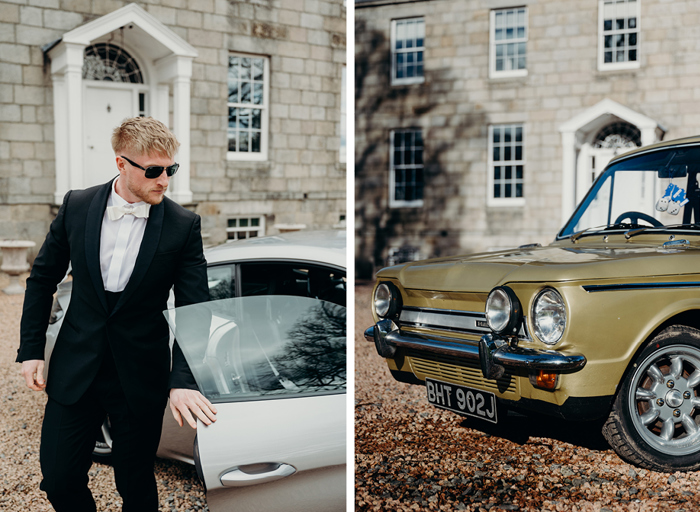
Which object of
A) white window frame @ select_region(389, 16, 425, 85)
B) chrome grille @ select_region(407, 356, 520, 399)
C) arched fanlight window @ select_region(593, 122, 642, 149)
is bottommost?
chrome grille @ select_region(407, 356, 520, 399)

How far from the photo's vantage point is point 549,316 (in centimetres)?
241

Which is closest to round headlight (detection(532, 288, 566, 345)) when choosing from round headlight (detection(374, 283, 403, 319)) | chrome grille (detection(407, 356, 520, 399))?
chrome grille (detection(407, 356, 520, 399))

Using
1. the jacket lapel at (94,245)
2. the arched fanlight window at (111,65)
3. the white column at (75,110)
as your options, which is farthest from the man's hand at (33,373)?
the arched fanlight window at (111,65)

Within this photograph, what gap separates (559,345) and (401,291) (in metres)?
0.88

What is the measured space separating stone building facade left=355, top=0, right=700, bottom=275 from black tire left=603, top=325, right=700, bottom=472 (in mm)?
1142

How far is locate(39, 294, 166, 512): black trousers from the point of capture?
2.05m

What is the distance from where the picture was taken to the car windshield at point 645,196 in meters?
2.96

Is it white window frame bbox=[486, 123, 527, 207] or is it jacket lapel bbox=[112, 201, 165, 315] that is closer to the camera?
jacket lapel bbox=[112, 201, 165, 315]

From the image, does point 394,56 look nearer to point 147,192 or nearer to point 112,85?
point 112,85

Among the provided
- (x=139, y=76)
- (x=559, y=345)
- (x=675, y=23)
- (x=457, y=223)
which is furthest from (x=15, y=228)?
(x=675, y=23)

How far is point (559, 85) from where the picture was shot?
4.10 m

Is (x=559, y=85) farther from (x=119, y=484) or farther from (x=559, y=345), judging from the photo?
(x=119, y=484)

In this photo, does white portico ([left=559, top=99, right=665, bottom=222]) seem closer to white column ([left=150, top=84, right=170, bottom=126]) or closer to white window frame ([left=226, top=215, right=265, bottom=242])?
white window frame ([left=226, top=215, right=265, bottom=242])

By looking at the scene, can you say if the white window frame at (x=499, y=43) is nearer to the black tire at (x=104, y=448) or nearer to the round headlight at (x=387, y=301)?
the round headlight at (x=387, y=301)
